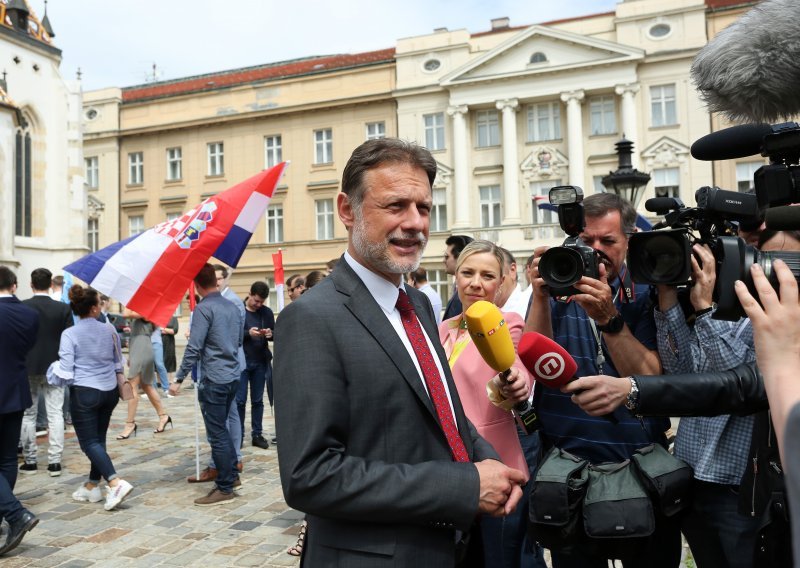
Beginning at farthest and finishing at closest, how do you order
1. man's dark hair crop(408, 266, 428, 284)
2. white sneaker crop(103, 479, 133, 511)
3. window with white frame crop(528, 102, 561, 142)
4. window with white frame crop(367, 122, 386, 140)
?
window with white frame crop(367, 122, 386, 140), window with white frame crop(528, 102, 561, 142), man's dark hair crop(408, 266, 428, 284), white sneaker crop(103, 479, 133, 511)

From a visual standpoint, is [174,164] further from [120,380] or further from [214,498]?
[214,498]

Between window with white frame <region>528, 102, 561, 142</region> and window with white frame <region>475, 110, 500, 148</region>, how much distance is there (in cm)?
158

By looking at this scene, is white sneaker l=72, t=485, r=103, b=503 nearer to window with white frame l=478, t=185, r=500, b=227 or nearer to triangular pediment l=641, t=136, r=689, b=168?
window with white frame l=478, t=185, r=500, b=227

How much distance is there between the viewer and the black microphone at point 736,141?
1783 mm

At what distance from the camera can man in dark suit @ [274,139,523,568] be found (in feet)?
5.89

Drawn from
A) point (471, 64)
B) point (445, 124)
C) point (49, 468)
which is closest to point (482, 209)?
point (445, 124)

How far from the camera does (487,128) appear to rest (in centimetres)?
3297

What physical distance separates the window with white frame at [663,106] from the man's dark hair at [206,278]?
27.9 meters

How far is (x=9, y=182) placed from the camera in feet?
89.2

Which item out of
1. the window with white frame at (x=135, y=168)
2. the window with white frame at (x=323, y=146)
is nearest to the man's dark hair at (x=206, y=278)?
the window with white frame at (x=323, y=146)

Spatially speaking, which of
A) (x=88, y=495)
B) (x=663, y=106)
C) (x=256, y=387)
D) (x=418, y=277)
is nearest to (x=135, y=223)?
(x=663, y=106)

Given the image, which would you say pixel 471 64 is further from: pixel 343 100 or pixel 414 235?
pixel 414 235

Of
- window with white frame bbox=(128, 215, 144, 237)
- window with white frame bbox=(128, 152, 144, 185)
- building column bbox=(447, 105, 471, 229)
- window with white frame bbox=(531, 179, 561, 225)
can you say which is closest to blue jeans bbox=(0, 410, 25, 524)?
window with white frame bbox=(531, 179, 561, 225)

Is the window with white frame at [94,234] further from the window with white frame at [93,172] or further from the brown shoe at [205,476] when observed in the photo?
the brown shoe at [205,476]
